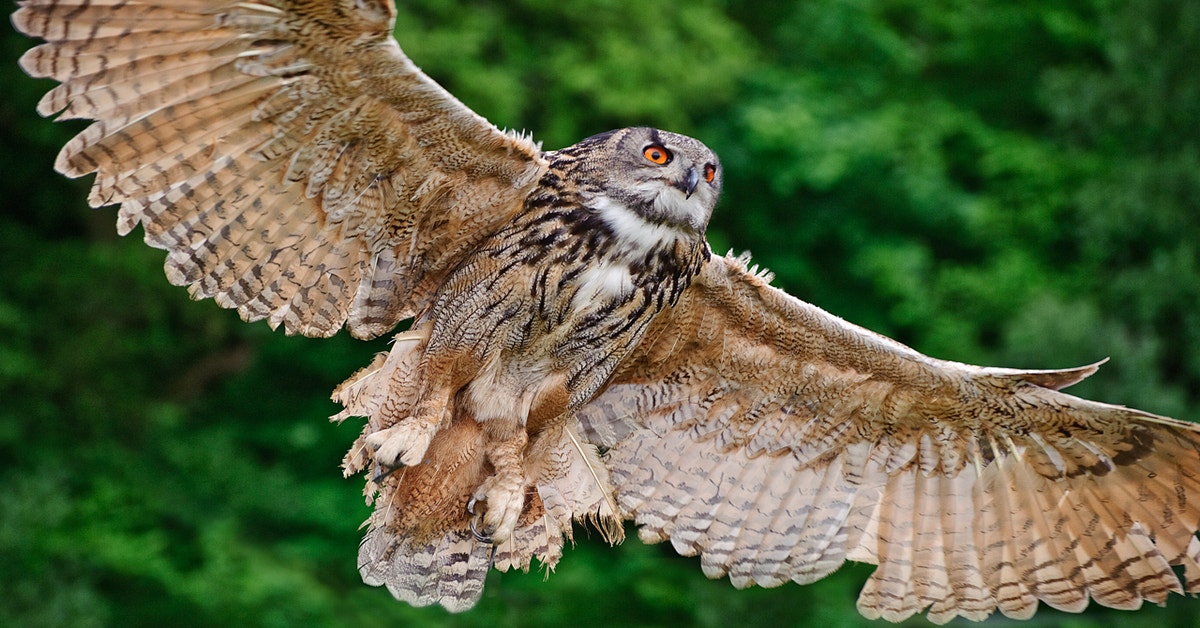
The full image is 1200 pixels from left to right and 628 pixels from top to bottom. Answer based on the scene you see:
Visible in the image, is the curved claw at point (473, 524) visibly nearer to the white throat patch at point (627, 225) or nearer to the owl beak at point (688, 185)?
the white throat patch at point (627, 225)

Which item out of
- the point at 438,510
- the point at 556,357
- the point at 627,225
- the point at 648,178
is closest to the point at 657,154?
the point at 648,178

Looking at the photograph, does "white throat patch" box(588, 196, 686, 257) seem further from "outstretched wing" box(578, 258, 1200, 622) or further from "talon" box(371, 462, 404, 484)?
"talon" box(371, 462, 404, 484)

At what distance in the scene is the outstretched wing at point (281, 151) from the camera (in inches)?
135

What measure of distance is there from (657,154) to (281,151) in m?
1.11

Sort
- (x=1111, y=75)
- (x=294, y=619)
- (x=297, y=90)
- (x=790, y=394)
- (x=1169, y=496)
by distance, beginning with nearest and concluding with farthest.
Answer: (x=297, y=90) → (x=1169, y=496) → (x=790, y=394) → (x=294, y=619) → (x=1111, y=75)

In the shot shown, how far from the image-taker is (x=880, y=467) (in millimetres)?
4738

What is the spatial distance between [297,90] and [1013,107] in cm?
1095

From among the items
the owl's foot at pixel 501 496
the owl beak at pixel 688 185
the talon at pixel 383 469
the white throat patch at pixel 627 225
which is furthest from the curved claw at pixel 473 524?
the owl beak at pixel 688 185

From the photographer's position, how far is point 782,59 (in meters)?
13.2

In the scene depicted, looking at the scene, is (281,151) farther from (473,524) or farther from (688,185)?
(473,524)

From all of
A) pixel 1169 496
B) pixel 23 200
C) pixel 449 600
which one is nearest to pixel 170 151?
pixel 449 600

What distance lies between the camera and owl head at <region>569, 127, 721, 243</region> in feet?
13.1

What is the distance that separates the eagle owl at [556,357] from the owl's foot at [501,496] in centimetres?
1

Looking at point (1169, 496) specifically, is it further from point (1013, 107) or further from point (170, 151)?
point (1013, 107)
